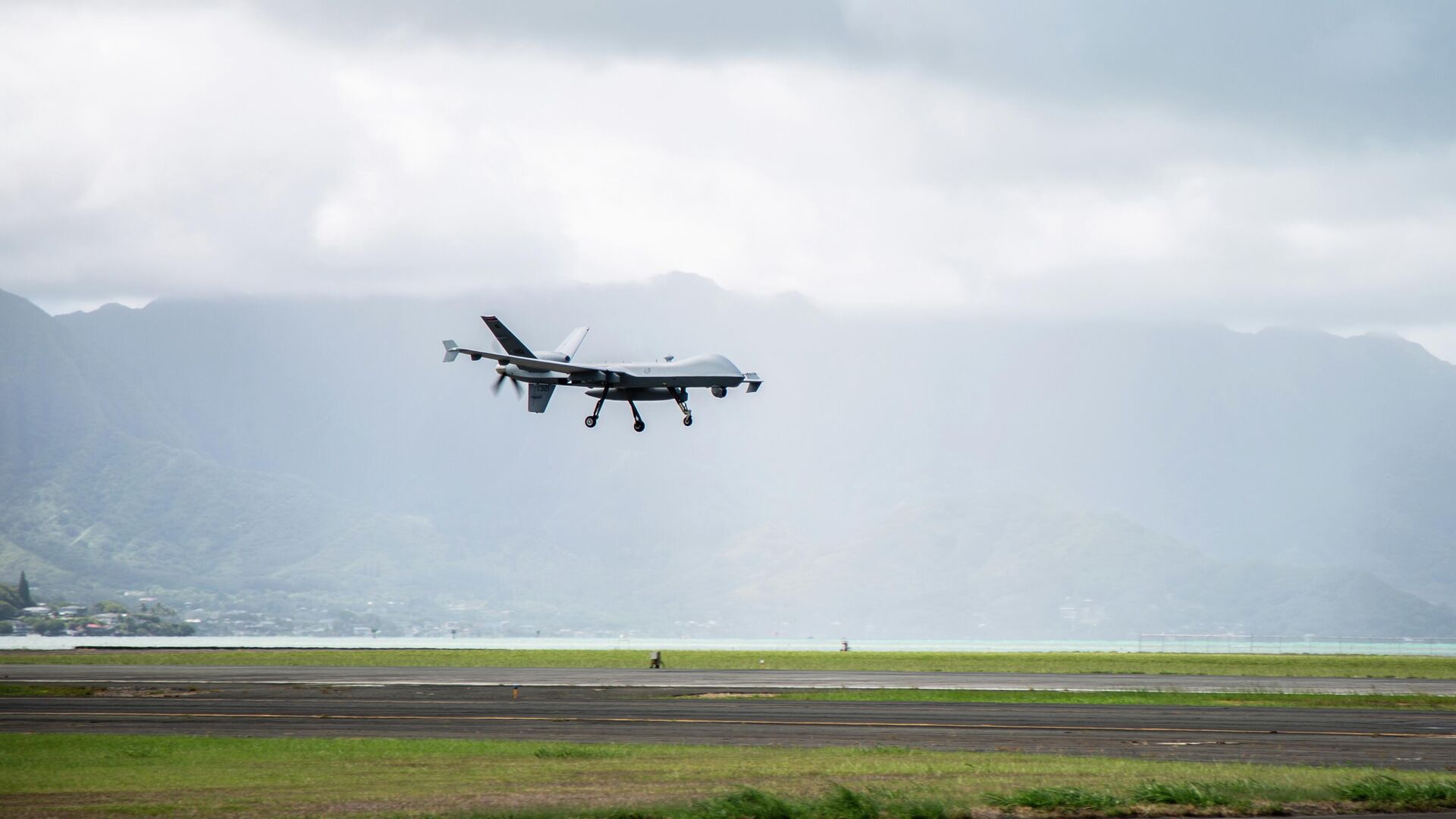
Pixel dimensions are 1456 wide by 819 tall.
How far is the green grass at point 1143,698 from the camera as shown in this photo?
54250mm

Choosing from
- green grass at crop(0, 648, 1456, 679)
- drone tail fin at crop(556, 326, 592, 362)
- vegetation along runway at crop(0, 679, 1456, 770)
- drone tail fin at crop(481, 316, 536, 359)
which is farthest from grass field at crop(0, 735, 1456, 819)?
green grass at crop(0, 648, 1456, 679)

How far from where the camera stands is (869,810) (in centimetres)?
2411

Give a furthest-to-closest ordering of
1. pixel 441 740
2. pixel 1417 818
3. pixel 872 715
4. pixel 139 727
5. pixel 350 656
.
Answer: pixel 350 656, pixel 872 715, pixel 139 727, pixel 441 740, pixel 1417 818

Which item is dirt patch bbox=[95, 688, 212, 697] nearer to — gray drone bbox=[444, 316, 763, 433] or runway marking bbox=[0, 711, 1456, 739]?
runway marking bbox=[0, 711, 1456, 739]

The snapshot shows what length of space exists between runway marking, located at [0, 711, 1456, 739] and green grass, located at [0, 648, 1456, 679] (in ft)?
135

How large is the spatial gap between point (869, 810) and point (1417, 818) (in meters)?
9.36

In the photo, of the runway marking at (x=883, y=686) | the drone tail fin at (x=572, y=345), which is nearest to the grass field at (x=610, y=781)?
the drone tail fin at (x=572, y=345)

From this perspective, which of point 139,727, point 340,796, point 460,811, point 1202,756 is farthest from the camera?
point 139,727

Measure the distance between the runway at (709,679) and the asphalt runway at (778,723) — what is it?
31.7 feet

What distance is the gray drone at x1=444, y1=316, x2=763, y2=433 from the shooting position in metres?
46.2

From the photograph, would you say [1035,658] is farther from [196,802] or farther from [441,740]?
[196,802]

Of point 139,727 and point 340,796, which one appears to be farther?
point 139,727

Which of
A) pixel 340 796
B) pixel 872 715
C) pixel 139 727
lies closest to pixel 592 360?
pixel 872 715

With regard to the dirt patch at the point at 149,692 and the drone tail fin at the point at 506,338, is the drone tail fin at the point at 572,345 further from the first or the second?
the dirt patch at the point at 149,692
